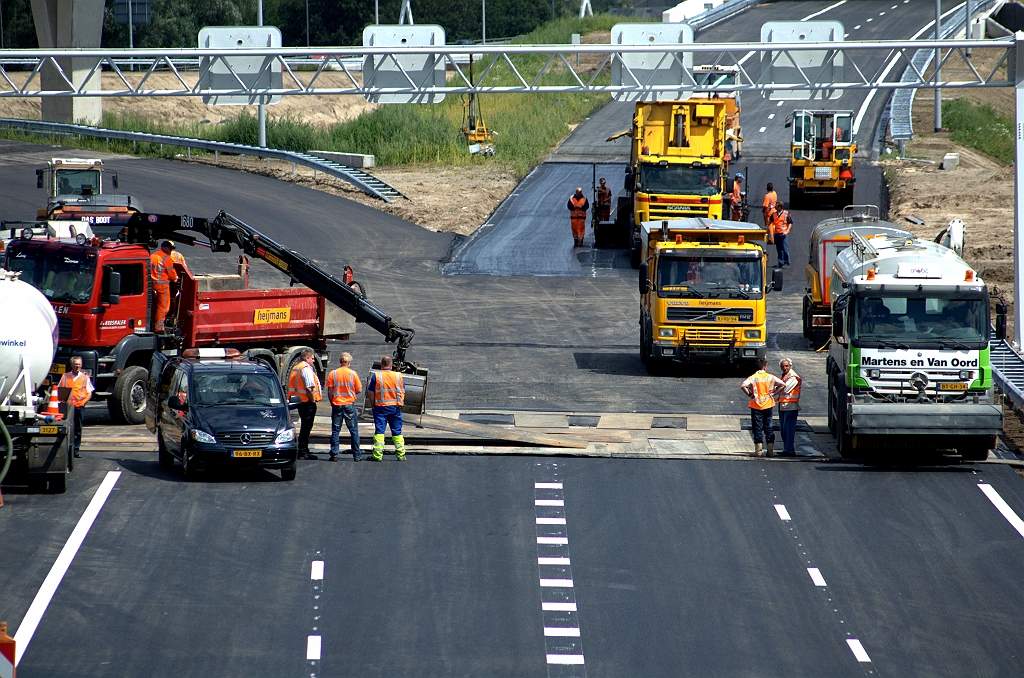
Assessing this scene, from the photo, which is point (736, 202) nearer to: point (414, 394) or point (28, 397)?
point (414, 394)

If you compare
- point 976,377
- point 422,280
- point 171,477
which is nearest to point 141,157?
point 422,280

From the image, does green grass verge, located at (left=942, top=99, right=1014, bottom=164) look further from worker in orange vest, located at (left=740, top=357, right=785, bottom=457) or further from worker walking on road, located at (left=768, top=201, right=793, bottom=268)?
worker in orange vest, located at (left=740, top=357, right=785, bottom=457)

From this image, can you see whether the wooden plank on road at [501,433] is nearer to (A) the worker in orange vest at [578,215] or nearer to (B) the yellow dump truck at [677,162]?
(B) the yellow dump truck at [677,162]

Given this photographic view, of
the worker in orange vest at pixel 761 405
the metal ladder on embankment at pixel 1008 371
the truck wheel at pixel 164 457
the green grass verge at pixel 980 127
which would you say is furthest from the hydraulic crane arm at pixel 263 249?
the green grass verge at pixel 980 127

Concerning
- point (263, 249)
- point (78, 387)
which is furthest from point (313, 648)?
point (263, 249)

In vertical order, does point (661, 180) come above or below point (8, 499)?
above

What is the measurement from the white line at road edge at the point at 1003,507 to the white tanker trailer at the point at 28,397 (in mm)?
12746

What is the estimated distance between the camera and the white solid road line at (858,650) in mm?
13102

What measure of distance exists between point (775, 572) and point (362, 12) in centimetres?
9570

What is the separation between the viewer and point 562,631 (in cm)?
1373

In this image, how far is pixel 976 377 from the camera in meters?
20.4

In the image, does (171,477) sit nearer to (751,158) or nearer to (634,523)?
(634,523)

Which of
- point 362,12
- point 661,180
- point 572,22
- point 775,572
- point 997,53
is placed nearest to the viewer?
point 775,572

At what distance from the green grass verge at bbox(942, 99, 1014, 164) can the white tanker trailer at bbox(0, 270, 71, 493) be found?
4970 cm
